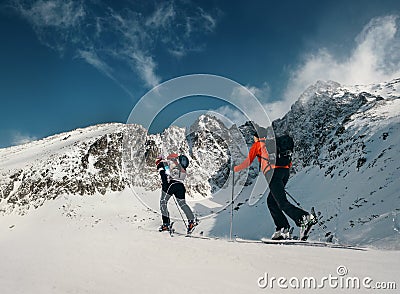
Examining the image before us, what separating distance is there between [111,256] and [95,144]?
3757 cm

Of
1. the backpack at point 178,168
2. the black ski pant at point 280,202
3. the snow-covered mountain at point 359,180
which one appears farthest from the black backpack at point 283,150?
the backpack at point 178,168

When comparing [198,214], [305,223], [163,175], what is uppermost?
[198,214]

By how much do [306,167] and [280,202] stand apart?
24.9m

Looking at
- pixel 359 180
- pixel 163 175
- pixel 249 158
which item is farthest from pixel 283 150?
pixel 359 180

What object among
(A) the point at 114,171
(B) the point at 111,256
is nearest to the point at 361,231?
(B) the point at 111,256

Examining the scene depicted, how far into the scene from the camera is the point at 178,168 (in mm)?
9633

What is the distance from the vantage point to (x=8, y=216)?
28.7 meters

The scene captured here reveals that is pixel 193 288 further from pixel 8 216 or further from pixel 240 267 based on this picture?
pixel 8 216

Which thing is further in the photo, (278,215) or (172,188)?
(172,188)

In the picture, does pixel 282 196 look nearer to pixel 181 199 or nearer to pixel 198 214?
pixel 181 199

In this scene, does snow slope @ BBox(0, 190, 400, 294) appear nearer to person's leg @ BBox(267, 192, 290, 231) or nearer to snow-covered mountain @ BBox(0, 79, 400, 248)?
person's leg @ BBox(267, 192, 290, 231)

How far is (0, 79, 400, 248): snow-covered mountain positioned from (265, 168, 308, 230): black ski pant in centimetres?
219

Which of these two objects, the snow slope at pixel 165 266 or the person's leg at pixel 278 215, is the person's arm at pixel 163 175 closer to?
the snow slope at pixel 165 266

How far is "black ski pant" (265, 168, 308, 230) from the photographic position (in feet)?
22.6
